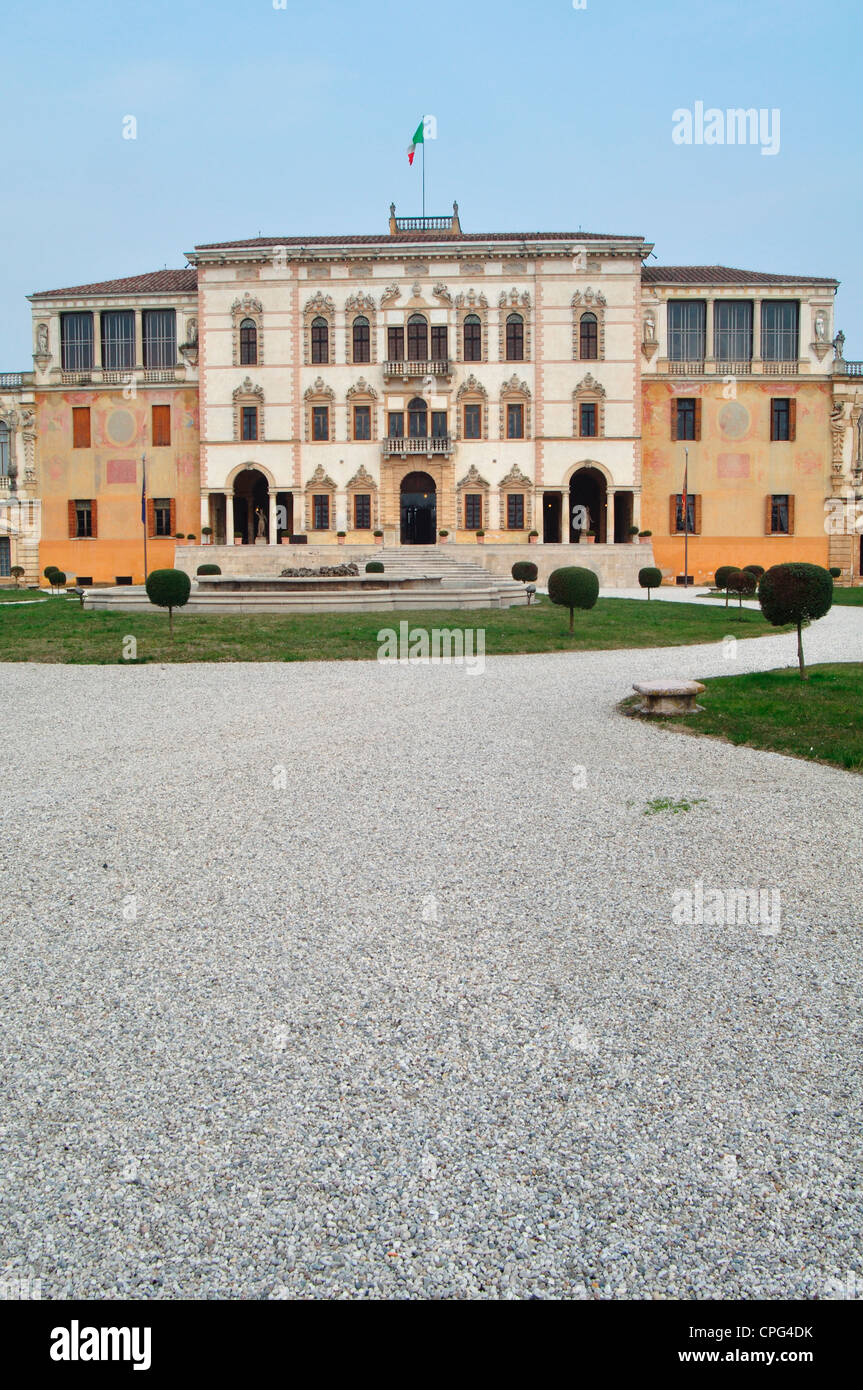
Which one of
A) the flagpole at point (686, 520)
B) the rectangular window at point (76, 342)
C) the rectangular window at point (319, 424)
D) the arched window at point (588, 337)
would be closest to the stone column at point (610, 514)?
the flagpole at point (686, 520)

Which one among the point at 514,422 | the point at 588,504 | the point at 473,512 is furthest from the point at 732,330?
the point at 473,512

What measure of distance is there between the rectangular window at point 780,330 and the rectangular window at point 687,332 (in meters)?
2.67

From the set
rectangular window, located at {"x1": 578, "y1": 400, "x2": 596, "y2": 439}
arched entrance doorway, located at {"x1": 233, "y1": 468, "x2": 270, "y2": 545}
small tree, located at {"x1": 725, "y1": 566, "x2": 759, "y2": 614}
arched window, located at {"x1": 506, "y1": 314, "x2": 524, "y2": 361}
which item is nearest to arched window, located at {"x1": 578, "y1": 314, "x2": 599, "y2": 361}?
rectangular window, located at {"x1": 578, "y1": 400, "x2": 596, "y2": 439}

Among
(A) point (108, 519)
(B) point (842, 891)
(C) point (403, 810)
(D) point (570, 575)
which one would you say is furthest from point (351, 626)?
(A) point (108, 519)

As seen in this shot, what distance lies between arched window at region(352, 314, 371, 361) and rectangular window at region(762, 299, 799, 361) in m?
17.1

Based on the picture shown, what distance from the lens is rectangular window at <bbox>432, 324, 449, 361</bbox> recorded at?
43.4 metres

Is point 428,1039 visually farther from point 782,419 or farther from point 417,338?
point 782,419

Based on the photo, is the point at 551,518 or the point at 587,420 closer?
the point at 587,420

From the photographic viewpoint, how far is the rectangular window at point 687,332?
45344mm

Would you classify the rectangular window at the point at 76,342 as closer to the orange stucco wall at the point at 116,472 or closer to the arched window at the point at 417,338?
the orange stucco wall at the point at 116,472

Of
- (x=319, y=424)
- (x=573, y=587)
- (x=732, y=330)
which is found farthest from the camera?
(x=732, y=330)

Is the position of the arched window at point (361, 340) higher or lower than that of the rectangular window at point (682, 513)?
higher

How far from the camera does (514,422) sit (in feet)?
144

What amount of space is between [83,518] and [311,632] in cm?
2947
